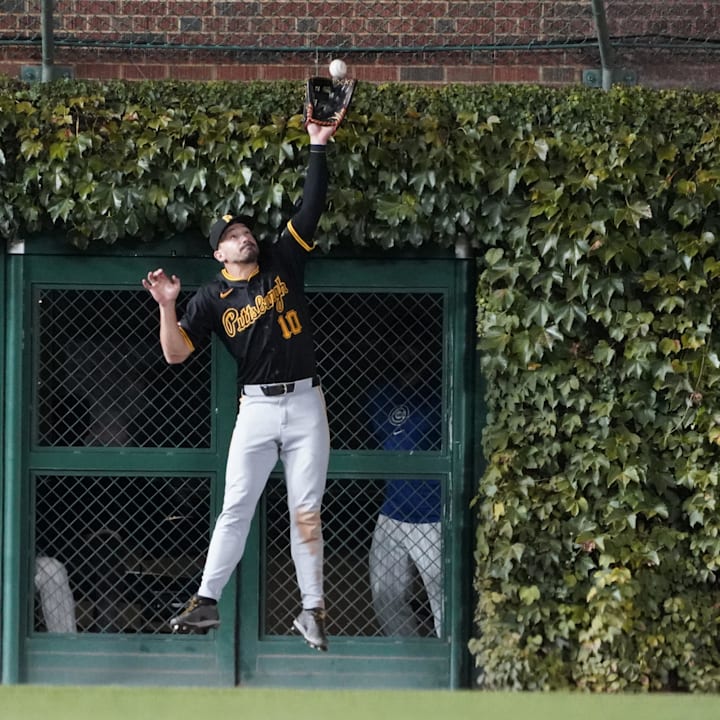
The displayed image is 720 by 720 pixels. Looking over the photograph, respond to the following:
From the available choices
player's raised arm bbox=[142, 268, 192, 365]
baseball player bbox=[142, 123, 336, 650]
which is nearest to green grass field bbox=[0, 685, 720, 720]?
baseball player bbox=[142, 123, 336, 650]

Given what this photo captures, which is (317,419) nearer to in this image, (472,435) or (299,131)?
(472,435)

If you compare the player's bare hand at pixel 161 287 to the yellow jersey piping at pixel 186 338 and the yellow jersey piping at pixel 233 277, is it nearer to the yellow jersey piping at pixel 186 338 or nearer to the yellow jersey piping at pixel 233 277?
the yellow jersey piping at pixel 186 338

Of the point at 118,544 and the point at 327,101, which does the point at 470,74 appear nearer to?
the point at 327,101

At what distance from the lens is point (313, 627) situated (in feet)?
22.0

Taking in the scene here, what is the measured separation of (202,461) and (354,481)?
808mm

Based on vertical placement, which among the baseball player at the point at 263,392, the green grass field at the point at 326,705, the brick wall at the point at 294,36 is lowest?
the green grass field at the point at 326,705

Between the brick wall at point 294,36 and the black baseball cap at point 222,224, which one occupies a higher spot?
the brick wall at point 294,36

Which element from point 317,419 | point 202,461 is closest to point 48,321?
point 202,461

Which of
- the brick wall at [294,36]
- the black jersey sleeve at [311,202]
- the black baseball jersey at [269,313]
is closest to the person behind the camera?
the black jersey sleeve at [311,202]

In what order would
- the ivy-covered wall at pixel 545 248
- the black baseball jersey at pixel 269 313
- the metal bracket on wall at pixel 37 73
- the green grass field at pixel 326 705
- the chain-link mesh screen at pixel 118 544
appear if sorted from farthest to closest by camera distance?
the metal bracket on wall at pixel 37 73 < the chain-link mesh screen at pixel 118 544 < the ivy-covered wall at pixel 545 248 < the black baseball jersey at pixel 269 313 < the green grass field at pixel 326 705

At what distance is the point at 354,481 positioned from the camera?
724 centimetres

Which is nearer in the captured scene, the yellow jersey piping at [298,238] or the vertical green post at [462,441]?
the yellow jersey piping at [298,238]

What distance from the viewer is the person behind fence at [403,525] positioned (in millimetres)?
7219

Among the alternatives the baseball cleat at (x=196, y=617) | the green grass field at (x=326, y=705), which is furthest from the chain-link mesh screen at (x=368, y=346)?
the green grass field at (x=326, y=705)
